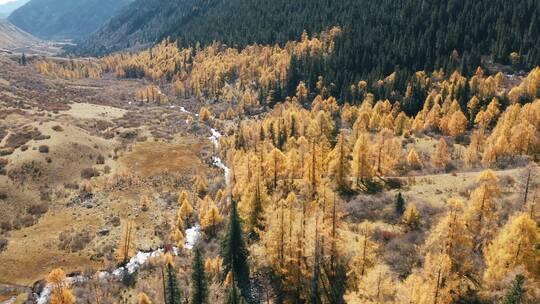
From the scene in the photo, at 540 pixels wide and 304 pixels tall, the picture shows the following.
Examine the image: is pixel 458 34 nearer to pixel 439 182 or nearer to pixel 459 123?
pixel 459 123

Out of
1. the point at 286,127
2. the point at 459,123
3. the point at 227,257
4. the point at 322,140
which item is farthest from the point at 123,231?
the point at 459,123

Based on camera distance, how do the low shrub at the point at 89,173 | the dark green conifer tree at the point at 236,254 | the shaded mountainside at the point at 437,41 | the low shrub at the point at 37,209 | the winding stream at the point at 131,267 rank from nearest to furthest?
the dark green conifer tree at the point at 236,254 < the winding stream at the point at 131,267 < the low shrub at the point at 37,209 < the low shrub at the point at 89,173 < the shaded mountainside at the point at 437,41

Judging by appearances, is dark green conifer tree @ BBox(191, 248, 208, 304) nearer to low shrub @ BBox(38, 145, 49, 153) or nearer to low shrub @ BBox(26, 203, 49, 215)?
low shrub @ BBox(26, 203, 49, 215)

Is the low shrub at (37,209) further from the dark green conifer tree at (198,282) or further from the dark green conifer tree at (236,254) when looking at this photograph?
the dark green conifer tree at (198,282)

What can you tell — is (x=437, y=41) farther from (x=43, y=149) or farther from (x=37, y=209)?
(x=37, y=209)

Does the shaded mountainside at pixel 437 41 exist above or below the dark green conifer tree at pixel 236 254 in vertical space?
above

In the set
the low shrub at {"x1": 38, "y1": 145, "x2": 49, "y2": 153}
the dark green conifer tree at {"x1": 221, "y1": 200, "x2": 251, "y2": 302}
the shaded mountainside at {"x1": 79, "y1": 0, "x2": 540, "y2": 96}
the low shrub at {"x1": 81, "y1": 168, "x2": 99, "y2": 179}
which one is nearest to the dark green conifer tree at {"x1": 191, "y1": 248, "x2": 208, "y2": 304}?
the dark green conifer tree at {"x1": 221, "y1": 200, "x2": 251, "y2": 302}

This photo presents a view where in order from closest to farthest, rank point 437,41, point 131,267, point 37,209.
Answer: point 131,267
point 37,209
point 437,41

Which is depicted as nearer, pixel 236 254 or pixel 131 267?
pixel 236 254

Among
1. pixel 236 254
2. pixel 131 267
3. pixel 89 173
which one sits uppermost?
pixel 236 254

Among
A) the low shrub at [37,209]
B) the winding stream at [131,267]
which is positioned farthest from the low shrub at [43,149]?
the winding stream at [131,267]

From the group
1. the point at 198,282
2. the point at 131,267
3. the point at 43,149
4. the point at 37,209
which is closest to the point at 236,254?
the point at 198,282

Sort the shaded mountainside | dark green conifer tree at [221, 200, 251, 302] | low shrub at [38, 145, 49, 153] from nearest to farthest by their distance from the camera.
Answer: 1. dark green conifer tree at [221, 200, 251, 302]
2. low shrub at [38, 145, 49, 153]
3. the shaded mountainside
